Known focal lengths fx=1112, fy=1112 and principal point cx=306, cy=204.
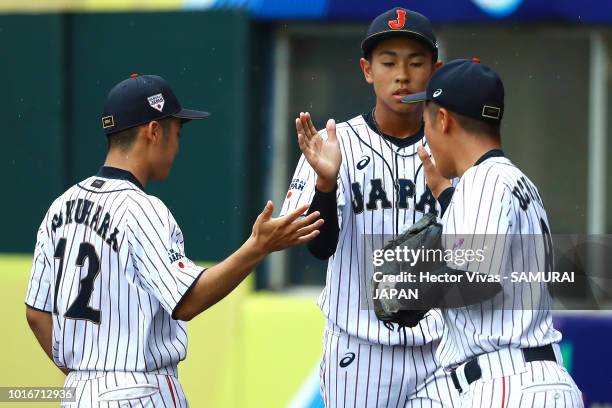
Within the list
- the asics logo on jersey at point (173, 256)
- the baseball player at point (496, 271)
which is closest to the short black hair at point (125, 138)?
the asics logo on jersey at point (173, 256)

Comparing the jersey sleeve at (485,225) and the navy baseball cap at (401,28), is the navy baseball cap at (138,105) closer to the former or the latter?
the navy baseball cap at (401,28)

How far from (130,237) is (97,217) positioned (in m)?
0.16

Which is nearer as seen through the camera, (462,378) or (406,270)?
(462,378)

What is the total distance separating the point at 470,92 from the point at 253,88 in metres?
3.42

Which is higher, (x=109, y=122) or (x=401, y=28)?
(x=401, y=28)

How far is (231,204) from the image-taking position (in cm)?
720

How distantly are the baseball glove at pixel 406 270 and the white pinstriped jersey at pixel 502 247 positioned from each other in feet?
0.90

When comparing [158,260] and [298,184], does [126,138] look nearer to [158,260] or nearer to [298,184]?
[158,260]

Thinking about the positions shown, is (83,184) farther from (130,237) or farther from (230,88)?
(230,88)

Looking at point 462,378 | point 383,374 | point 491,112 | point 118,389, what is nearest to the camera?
point 462,378

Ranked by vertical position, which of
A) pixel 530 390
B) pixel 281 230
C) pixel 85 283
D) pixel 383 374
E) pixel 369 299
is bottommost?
pixel 383 374

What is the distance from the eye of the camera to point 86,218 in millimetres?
4230

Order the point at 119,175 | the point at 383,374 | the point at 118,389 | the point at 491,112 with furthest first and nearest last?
the point at 383,374, the point at 119,175, the point at 118,389, the point at 491,112

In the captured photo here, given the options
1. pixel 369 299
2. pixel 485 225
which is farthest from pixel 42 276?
pixel 485 225
